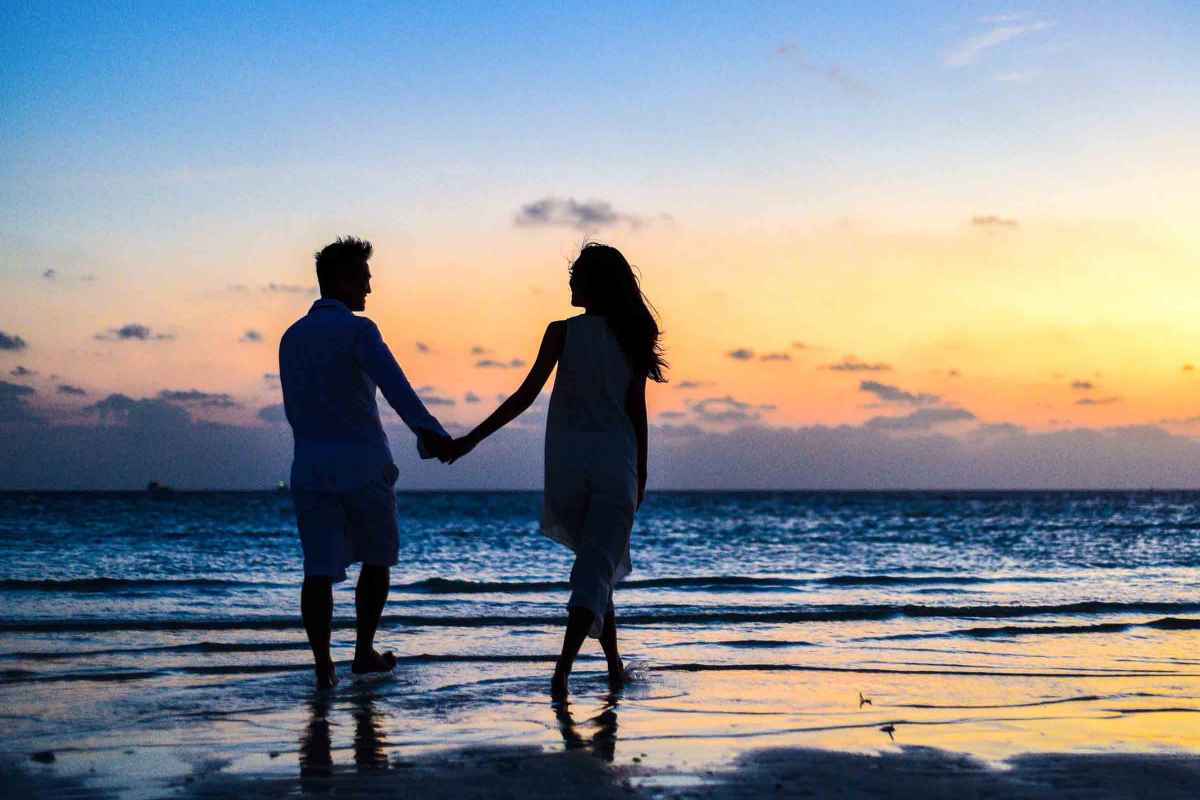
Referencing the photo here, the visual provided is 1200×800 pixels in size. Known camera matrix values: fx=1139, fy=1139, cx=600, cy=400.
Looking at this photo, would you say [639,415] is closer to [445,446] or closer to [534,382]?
[534,382]

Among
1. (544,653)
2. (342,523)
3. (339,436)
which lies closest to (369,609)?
(342,523)

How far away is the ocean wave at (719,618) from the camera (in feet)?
28.1

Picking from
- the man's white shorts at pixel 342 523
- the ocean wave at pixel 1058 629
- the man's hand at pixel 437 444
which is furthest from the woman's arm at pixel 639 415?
the ocean wave at pixel 1058 629

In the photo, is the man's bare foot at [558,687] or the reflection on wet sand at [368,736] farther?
the man's bare foot at [558,687]

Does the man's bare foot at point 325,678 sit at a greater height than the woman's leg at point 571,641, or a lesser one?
lesser

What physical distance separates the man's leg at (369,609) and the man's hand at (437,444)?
2.18ft

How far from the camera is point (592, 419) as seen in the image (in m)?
5.14

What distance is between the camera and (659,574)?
15844mm

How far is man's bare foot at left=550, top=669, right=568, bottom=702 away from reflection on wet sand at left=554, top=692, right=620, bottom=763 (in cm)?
12

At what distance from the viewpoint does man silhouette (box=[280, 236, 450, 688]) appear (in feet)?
17.0

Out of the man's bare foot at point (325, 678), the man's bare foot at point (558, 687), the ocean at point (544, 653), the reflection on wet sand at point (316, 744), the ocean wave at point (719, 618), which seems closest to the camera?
the reflection on wet sand at point (316, 744)

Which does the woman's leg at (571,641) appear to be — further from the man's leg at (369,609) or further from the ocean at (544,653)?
the man's leg at (369,609)

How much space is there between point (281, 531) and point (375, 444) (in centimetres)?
2653

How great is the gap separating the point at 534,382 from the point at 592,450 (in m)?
0.40
